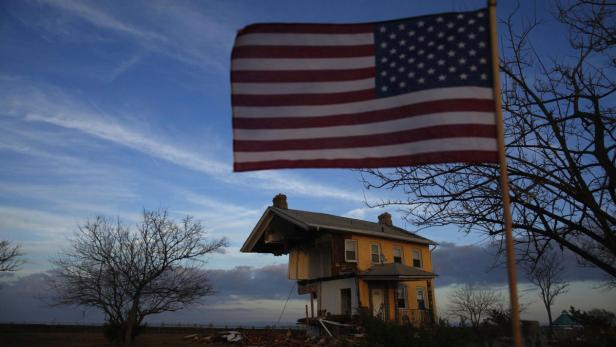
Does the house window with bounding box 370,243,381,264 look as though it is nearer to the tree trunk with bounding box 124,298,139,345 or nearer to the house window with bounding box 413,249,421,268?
the house window with bounding box 413,249,421,268

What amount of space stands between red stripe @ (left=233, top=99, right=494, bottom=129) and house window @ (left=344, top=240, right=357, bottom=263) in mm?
22228

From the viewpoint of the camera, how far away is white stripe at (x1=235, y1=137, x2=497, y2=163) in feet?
18.6

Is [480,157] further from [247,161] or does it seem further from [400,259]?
[400,259]

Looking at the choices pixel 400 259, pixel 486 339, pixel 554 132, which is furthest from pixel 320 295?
pixel 554 132

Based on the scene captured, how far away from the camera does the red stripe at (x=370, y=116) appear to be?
5.81 meters

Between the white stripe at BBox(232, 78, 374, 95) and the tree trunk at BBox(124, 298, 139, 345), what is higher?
the white stripe at BBox(232, 78, 374, 95)

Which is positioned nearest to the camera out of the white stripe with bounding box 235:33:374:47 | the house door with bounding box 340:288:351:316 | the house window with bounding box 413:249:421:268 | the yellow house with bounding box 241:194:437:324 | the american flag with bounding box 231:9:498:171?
the american flag with bounding box 231:9:498:171

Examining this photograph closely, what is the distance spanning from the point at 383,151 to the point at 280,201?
1046 inches

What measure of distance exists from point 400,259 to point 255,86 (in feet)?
88.1

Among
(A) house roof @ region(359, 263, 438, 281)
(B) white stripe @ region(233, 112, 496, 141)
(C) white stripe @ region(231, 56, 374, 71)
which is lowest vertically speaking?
(A) house roof @ region(359, 263, 438, 281)

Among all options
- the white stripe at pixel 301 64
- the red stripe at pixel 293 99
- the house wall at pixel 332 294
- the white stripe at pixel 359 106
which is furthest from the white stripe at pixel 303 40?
the house wall at pixel 332 294

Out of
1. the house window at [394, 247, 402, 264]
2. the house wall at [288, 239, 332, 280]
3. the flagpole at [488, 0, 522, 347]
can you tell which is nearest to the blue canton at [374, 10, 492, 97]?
the flagpole at [488, 0, 522, 347]

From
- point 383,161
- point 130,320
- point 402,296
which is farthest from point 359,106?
point 402,296

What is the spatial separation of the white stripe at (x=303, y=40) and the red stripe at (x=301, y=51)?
0.06m
